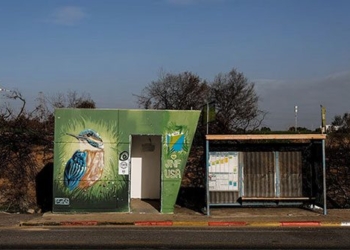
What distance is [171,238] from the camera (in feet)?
38.1

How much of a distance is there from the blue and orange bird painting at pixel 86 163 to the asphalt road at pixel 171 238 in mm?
2417

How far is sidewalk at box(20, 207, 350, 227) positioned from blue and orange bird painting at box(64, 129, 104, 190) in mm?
1026

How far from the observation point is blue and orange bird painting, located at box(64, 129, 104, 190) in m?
15.8

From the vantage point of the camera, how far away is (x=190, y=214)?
15852 mm

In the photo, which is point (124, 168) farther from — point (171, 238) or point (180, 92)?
point (180, 92)

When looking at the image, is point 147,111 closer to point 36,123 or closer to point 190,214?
point 190,214

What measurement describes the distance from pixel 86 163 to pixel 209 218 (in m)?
4.21

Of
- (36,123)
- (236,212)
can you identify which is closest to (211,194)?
(236,212)

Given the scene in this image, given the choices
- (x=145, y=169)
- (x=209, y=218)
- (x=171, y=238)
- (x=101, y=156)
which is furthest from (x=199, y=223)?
(x=145, y=169)

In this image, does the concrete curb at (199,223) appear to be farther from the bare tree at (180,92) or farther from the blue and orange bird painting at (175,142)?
the bare tree at (180,92)

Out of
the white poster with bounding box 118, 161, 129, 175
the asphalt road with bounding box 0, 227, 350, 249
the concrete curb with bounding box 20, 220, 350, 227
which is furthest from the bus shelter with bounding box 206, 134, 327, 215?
the asphalt road with bounding box 0, 227, 350, 249

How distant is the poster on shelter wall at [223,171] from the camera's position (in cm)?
1664

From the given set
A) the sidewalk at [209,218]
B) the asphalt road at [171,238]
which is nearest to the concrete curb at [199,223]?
the sidewalk at [209,218]
